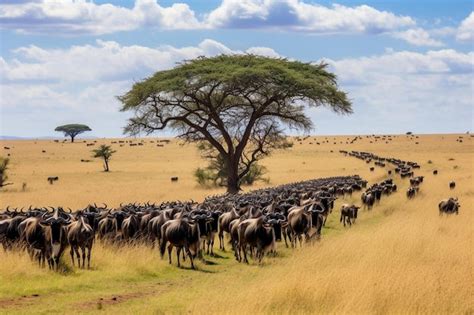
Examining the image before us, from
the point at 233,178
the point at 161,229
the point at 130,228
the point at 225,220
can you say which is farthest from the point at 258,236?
the point at 233,178

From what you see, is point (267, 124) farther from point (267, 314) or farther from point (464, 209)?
point (267, 314)

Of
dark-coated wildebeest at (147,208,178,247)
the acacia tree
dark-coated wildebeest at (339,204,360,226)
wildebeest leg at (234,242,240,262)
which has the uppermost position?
the acacia tree

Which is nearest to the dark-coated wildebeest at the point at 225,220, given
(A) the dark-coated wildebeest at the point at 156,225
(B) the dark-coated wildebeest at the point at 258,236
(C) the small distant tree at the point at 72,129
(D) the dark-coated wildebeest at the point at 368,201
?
(A) the dark-coated wildebeest at the point at 156,225

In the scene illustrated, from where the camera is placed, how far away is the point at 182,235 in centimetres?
1903

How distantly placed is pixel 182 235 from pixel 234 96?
91.2ft

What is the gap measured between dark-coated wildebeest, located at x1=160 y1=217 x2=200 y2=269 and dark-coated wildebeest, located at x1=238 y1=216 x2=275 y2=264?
1.32 meters

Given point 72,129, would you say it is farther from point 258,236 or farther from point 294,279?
point 294,279

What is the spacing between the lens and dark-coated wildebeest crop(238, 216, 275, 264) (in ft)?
63.4

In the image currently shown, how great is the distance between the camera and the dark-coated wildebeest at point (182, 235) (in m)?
19.0

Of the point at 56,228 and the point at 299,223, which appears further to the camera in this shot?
the point at 299,223

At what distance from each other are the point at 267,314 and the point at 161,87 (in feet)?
102

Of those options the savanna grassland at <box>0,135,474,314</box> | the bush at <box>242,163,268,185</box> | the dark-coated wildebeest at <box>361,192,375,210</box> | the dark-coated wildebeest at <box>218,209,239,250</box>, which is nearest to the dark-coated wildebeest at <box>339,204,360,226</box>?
the savanna grassland at <box>0,135,474,314</box>

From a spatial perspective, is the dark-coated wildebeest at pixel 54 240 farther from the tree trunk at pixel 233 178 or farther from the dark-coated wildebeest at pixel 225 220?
the tree trunk at pixel 233 178

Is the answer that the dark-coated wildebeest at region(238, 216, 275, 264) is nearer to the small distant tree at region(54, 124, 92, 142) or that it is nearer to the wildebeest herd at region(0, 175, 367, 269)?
the wildebeest herd at region(0, 175, 367, 269)
